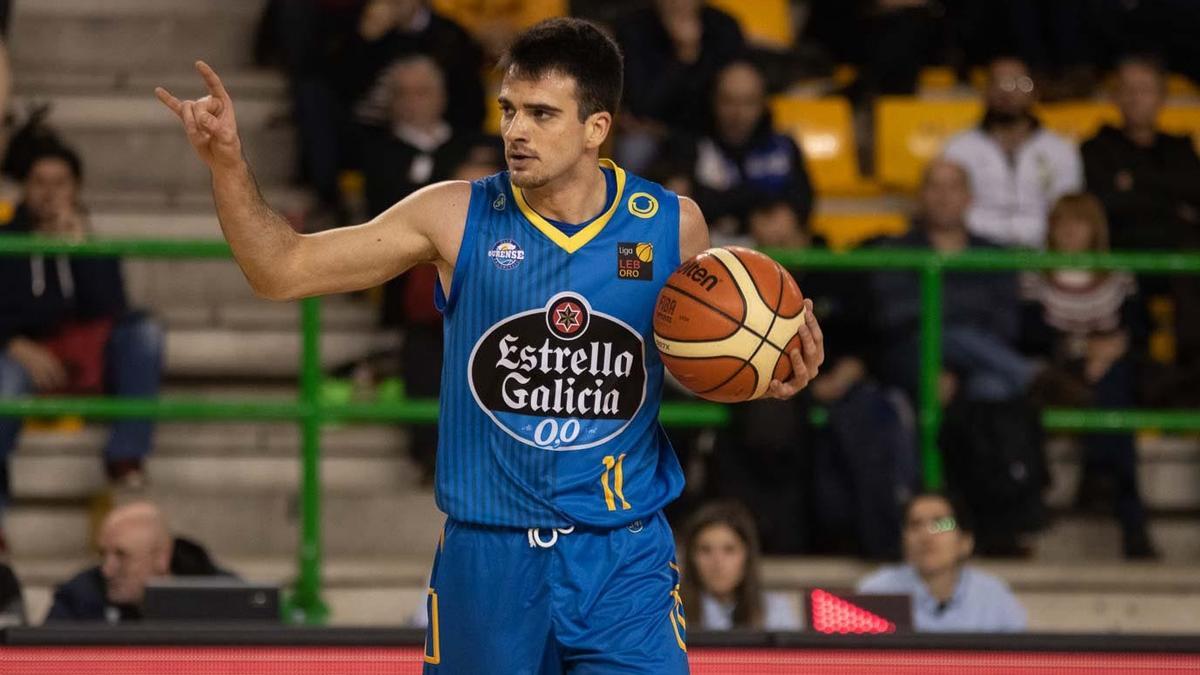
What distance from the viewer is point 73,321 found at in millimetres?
8602

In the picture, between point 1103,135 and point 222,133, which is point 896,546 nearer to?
point 1103,135

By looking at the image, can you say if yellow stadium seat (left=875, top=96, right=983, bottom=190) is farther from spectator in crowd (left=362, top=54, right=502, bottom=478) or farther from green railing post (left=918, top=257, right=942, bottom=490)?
spectator in crowd (left=362, top=54, right=502, bottom=478)

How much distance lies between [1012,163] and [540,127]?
585cm

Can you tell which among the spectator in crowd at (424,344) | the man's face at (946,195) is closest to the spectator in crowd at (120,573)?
the spectator in crowd at (424,344)

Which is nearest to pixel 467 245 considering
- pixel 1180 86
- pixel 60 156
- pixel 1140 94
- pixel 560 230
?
pixel 560 230

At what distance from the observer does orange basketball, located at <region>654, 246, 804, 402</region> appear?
14.5 feet

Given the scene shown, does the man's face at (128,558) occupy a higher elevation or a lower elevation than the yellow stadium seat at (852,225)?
lower

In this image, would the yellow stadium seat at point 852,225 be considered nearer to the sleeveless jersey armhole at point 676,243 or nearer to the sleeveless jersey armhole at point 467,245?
the sleeveless jersey armhole at point 676,243

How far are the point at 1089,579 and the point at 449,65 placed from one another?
13.1 feet

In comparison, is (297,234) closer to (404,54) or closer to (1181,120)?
(404,54)

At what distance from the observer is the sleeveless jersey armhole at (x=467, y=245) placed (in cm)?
443

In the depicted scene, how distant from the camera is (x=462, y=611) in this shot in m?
4.38

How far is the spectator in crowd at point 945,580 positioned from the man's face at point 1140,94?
3.20 m

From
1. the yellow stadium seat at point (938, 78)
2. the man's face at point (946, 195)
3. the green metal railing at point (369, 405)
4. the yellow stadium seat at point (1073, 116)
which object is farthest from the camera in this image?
the yellow stadium seat at point (938, 78)
